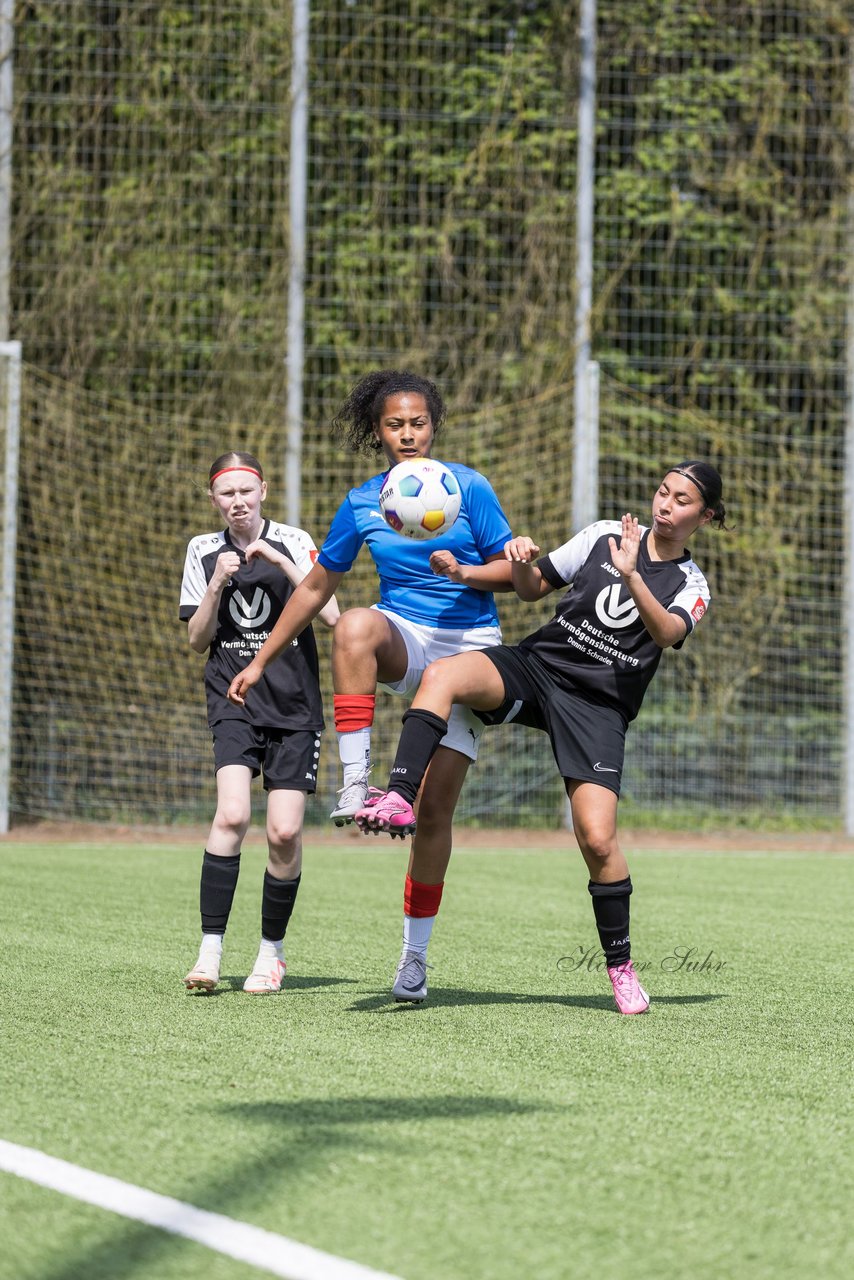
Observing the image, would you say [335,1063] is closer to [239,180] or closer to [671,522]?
[671,522]

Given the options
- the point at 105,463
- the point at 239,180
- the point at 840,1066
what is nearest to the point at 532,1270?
the point at 840,1066

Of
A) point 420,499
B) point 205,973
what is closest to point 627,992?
point 205,973

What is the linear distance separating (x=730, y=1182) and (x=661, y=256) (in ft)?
40.8

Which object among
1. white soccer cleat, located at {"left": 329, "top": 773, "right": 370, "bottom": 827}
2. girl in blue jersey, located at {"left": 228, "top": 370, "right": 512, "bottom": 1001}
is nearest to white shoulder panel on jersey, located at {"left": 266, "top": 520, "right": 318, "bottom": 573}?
girl in blue jersey, located at {"left": 228, "top": 370, "right": 512, "bottom": 1001}

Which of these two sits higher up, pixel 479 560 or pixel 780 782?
pixel 479 560

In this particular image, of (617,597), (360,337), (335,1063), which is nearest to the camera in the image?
(335,1063)

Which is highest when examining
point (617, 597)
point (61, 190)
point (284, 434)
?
point (61, 190)

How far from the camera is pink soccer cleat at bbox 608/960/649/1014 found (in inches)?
188

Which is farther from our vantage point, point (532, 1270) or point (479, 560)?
point (479, 560)

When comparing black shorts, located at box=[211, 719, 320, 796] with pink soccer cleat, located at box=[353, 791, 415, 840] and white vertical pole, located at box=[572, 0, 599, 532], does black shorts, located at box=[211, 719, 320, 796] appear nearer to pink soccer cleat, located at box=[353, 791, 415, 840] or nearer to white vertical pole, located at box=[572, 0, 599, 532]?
pink soccer cleat, located at box=[353, 791, 415, 840]

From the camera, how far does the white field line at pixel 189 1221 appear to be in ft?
7.61

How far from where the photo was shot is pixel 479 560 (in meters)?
5.14

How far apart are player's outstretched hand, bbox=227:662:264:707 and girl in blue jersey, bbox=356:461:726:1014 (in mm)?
602

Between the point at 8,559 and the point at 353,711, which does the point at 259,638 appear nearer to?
the point at 353,711
